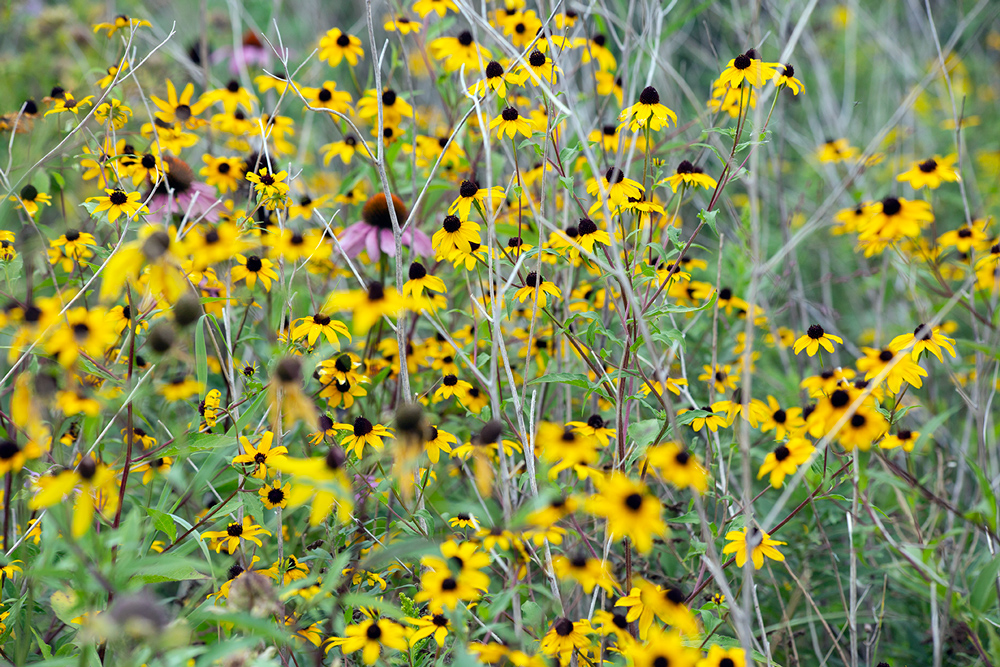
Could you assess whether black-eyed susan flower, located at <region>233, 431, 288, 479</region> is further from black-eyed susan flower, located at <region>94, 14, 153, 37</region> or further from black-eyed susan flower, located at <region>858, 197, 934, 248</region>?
black-eyed susan flower, located at <region>858, 197, 934, 248</region>

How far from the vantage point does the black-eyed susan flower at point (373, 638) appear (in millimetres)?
1005

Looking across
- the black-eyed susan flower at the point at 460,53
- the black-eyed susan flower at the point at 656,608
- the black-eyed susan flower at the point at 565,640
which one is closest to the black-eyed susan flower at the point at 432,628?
the black-eyed susan flower at the point at 565,640

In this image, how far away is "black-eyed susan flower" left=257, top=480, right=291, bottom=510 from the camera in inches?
49.6

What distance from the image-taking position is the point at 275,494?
127cm

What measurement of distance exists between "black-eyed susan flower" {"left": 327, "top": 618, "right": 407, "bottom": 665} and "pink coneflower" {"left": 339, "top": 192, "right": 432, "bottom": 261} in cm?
96

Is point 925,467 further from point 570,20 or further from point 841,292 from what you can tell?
point 570,20

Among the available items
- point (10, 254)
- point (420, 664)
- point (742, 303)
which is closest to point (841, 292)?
point (742, 303)

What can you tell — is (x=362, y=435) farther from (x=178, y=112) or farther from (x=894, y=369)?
(x=178, y=112)

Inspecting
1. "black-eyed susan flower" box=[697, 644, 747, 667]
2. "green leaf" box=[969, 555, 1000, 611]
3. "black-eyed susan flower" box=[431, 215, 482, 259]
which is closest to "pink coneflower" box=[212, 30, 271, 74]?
"black-eyed susan flower" box=[431, 215, 482, 259]

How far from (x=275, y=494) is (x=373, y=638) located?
0.34m

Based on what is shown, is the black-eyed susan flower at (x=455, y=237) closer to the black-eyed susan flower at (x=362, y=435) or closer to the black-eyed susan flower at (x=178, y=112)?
the black-eyed susan flower at (x=362, y=435)

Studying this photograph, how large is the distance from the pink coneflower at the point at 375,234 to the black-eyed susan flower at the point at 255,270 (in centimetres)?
31

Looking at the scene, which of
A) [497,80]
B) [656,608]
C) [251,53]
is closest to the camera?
[656,608]

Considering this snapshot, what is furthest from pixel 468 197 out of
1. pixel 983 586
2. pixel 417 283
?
pixel 983 586
